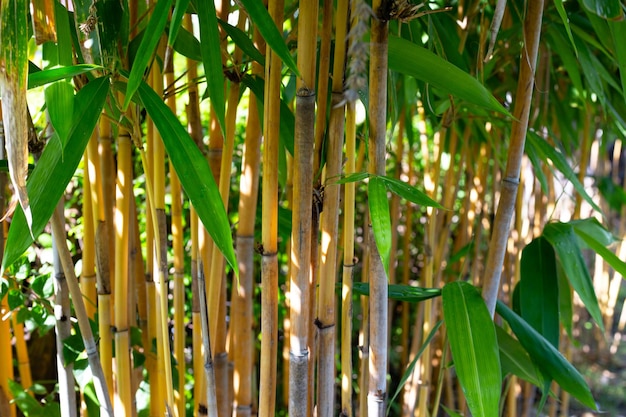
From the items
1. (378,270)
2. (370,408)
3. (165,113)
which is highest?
(165,113)

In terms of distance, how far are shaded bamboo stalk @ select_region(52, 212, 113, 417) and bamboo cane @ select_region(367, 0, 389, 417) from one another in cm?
28

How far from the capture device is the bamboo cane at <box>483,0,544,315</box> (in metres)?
0.62

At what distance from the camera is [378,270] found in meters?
0.53

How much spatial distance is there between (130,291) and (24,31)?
506 millimetres

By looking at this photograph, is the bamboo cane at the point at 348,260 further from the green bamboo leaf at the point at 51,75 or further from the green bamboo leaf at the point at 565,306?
→ the green bamboo leaf at the point at 565,306

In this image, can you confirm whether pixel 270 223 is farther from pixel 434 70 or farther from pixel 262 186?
pixel 434 70

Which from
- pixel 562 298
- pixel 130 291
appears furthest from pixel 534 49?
pixel 130 291

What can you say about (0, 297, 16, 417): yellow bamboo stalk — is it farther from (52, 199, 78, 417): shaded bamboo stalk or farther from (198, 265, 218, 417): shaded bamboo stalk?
(198, 265, 218, 417): shaded bamboo stalk

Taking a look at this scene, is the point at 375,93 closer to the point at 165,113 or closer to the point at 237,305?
the point at 165,113

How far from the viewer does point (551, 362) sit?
2.32ft

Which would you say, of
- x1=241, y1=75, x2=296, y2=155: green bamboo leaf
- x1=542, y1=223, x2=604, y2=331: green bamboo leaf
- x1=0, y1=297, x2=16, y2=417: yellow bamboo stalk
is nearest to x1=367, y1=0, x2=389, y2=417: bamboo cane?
x1=241, y1=75, x2=296, y2=155: green bamboo leaf

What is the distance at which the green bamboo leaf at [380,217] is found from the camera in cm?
48

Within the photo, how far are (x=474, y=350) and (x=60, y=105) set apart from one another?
1.47 ft

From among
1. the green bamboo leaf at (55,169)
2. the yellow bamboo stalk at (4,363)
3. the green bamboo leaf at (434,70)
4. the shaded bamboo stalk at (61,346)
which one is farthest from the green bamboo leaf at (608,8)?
the yellow bamboo stalk at (4,363)
